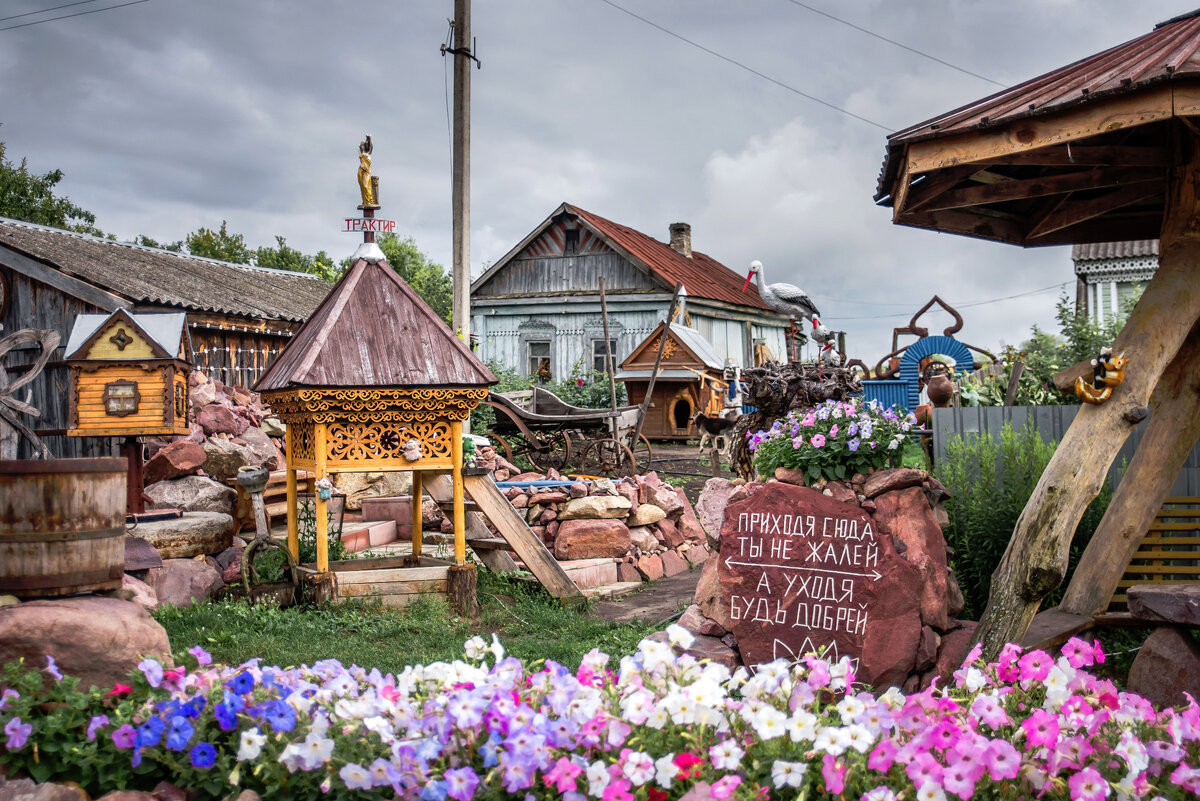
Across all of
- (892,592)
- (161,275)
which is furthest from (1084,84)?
(161,275)

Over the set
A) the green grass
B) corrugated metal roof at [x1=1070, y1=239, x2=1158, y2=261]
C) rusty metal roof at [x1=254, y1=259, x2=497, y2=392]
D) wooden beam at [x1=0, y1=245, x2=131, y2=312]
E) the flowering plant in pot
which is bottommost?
the green grass

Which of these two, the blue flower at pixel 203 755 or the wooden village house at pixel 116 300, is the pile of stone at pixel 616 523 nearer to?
the wooden village house at pixel 116 300

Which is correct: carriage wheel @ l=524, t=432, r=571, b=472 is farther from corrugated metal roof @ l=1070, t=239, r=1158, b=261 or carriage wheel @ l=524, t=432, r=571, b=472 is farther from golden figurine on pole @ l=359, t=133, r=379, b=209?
corrugated metal roof @ l=1070, t=239, r=1158, b=261

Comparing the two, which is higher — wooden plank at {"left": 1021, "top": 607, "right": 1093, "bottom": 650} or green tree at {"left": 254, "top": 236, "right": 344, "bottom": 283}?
green tree at {"left": 254, "top": 236, "right": 344, "bottom": 283}

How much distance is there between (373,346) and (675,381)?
1166 centimetres

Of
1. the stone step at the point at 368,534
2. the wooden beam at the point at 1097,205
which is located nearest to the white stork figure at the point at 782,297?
the wooden beam at the point at 1097,205

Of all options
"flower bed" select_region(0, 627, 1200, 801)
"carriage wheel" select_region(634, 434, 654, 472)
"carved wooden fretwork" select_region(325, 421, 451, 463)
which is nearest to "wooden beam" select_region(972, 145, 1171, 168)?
"flower bed" select_region(0, 627, 1200, 801)

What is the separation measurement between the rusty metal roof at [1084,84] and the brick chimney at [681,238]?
2265 cm

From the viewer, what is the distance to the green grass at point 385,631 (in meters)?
5.68

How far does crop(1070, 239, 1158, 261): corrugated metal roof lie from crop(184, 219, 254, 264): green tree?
27959 millimetres

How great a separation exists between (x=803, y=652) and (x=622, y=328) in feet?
61.2

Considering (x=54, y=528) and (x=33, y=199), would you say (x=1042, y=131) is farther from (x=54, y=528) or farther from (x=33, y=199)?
(x=33, y=199)

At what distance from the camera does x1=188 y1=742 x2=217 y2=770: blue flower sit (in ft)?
8.84

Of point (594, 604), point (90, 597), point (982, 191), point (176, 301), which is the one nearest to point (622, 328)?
point (176, 301)
